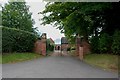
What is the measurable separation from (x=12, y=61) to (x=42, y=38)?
11219 millimetres

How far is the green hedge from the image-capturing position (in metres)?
21.4

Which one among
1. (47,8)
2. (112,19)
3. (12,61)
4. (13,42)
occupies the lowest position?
(12,61)

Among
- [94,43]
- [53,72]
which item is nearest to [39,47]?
[94,43]

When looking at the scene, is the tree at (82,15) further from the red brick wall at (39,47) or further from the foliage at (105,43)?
the red brick wall at (39,47)

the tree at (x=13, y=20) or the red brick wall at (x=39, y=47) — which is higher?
the tree at (x=13, y=20)

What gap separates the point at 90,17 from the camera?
71.6ft

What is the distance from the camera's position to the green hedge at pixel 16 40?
842 inches

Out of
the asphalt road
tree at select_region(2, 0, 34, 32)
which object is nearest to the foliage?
the asphalt road

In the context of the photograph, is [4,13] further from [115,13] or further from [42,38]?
[115,13]

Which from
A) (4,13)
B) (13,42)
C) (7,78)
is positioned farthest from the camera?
(4,13)

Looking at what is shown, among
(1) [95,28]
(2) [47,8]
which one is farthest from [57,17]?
(1) [95,28]

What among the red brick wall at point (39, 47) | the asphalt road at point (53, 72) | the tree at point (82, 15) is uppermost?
the tree at point (82, 15)

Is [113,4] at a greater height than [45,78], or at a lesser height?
greater

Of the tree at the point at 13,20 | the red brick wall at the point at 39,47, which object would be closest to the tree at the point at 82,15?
the red brick wall at the point at 39,47
